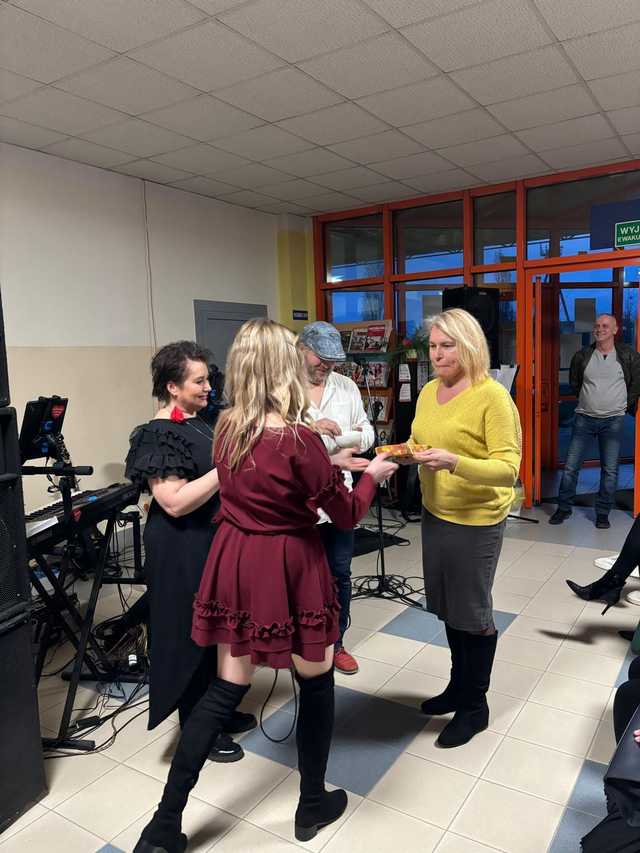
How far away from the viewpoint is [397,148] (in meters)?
4.73

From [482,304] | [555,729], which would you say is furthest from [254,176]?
[555,729]

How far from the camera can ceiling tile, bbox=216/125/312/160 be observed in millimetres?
4293

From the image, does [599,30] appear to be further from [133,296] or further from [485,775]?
[133,296]

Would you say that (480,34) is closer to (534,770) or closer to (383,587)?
(383,587)

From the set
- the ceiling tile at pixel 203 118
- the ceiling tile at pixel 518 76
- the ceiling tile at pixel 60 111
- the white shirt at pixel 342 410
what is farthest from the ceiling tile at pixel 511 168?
the white shirt at pixel 342 410

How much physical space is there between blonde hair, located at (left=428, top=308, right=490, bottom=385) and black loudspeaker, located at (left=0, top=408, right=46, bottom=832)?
4.76ft

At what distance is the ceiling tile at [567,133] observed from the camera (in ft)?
14.2

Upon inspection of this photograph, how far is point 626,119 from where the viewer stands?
4293 millimetres

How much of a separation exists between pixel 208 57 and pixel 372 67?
2.92 feet

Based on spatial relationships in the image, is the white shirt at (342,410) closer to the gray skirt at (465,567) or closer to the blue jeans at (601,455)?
the gray skirt at (465,567)

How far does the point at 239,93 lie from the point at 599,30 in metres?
1.96

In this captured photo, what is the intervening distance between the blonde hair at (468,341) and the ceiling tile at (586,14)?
1801 millimetres

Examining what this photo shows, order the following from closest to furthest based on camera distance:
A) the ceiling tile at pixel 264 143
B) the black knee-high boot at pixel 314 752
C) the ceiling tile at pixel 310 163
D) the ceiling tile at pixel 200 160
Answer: the black knee-high boot at pixel 314 752 < the ceiling tile at pixel 264 143 < the ceiling tile at pixel 200 160 < the ceiling tile at pixel 310 163

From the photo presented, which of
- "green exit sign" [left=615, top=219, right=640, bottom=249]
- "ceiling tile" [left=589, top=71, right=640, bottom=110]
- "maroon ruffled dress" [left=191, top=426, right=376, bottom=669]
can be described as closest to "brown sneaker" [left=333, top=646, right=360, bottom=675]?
"maroon ruffled dress" [left=191, top=426, right=376, bottom=669]
